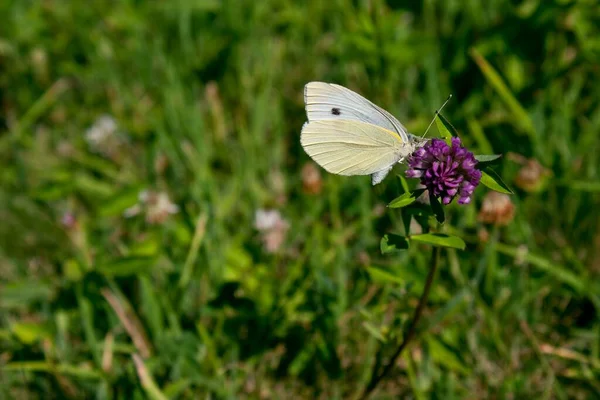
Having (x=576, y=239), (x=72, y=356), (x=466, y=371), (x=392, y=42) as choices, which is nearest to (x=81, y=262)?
(x=72, y=356)

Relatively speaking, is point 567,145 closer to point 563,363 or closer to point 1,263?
point 563,363

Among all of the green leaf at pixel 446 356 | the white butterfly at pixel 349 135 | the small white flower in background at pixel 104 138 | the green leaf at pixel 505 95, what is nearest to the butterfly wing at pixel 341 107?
the white butterfly at pixel 349 135

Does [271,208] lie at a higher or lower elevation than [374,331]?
higher

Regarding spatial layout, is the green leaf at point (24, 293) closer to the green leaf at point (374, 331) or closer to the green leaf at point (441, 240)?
the green leaf at point (374, 331)

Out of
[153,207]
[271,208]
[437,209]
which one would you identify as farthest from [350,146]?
[153,207]

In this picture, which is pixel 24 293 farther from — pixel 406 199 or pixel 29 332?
pixel 406 199

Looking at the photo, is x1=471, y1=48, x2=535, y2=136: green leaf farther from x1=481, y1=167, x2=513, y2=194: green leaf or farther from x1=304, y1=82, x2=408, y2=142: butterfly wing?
x1=481, y1=167, x2=513, y2=194: green leaf
